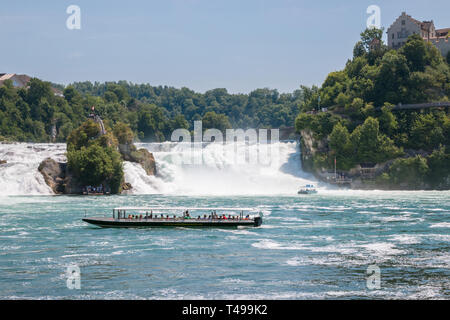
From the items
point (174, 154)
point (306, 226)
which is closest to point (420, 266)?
point (306, 226)

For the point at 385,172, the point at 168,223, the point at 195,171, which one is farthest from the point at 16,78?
the point at 168,223

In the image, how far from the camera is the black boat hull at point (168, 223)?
5744 centimetres

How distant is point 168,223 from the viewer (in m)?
58.0

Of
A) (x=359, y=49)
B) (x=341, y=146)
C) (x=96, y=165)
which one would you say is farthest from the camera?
(x=359, y=49)

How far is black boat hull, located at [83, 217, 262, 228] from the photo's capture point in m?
57.4

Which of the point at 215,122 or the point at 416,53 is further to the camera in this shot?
the point at 215,122

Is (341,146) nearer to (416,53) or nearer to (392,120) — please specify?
(392,120)

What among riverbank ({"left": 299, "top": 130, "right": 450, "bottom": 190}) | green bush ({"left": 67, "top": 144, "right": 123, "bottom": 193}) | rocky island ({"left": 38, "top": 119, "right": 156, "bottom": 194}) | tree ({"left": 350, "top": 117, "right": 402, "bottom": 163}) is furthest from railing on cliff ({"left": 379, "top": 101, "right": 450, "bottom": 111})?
green bush ({"left": 67, "top": 144, "right": 123, "bottom": 193})

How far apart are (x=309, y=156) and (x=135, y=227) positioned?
226 feet

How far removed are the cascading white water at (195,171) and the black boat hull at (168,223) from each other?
40.0 metres

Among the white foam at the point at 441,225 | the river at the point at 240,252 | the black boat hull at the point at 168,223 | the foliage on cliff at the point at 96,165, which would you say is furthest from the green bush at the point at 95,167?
the white foam at the point at 441,225

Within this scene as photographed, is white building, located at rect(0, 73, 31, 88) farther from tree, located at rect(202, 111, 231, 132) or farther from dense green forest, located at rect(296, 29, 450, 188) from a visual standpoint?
dense green forest, located at rect(296, 29, 450, 188)

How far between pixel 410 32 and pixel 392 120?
29.8 meters
